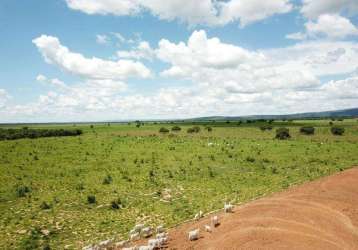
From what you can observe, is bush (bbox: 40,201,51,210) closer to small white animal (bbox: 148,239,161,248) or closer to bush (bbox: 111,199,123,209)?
bush (bbox: 111,199,123,209)

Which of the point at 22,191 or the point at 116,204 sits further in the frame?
the point at 22,191

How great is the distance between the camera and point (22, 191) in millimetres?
25844

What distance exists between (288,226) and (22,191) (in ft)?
69.2

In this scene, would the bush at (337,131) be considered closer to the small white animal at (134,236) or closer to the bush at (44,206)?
the bush at (44,206)

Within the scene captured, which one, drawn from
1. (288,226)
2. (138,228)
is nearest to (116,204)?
(138,228)

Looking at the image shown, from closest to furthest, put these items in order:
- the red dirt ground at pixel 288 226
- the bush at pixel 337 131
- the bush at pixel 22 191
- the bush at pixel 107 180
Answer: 1. the red dirt ground at pixel 288 226
2. the bush at pixel 22 191
3. the bush at pixel 107 180
4. the bush at pixel 337 131

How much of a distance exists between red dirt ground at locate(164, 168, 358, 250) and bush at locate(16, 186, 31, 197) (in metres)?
15.0

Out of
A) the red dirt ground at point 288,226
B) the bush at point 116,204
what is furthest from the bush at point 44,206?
the red dirt ground at point 288,226

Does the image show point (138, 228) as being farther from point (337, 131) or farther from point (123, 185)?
point (337, 131)

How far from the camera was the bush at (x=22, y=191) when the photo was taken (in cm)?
2538

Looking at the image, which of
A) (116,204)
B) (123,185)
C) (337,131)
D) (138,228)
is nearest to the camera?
(138,228)

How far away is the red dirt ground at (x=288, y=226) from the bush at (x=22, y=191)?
15.0 m

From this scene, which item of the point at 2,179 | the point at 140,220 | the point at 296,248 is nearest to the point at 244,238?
the point at 296,248

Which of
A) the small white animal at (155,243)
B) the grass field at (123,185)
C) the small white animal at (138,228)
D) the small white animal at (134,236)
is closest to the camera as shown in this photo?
the small white animal at (155,243)
